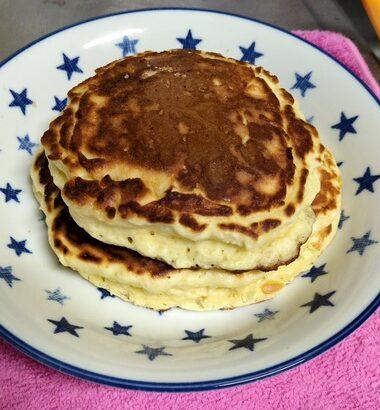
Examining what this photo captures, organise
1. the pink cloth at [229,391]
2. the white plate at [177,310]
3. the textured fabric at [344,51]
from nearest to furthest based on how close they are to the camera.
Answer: the white plate at [177,310], the pink cloth at [229,391], the textured fabric at [344,51]

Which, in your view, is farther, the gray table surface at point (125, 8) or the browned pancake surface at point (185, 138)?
the gray table surface at point (125, 8)

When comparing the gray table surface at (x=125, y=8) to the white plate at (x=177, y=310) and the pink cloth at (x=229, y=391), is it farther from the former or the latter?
the pink cloth at (x=229, y=391)

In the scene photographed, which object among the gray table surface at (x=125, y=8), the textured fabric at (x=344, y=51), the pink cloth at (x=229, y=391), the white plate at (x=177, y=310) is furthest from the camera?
the gray table surface at (x=125, y=8)

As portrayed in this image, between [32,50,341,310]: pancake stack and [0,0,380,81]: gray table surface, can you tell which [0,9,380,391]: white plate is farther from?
[0,0,380,81]: gray table surface

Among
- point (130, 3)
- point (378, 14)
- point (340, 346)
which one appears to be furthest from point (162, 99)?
point (130, 3)

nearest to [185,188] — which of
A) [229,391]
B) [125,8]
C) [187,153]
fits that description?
[187,153]

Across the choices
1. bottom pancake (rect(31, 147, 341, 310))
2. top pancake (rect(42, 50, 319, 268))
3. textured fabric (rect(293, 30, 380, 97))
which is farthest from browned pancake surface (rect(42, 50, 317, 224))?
textured fabric (rect(293, 30, 380, 97))

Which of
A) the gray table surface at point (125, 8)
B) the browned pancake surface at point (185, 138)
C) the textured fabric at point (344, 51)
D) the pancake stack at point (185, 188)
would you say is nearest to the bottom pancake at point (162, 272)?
the pancake stack at point (185, 188)

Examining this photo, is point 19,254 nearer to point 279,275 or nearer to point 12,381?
point 12,381
